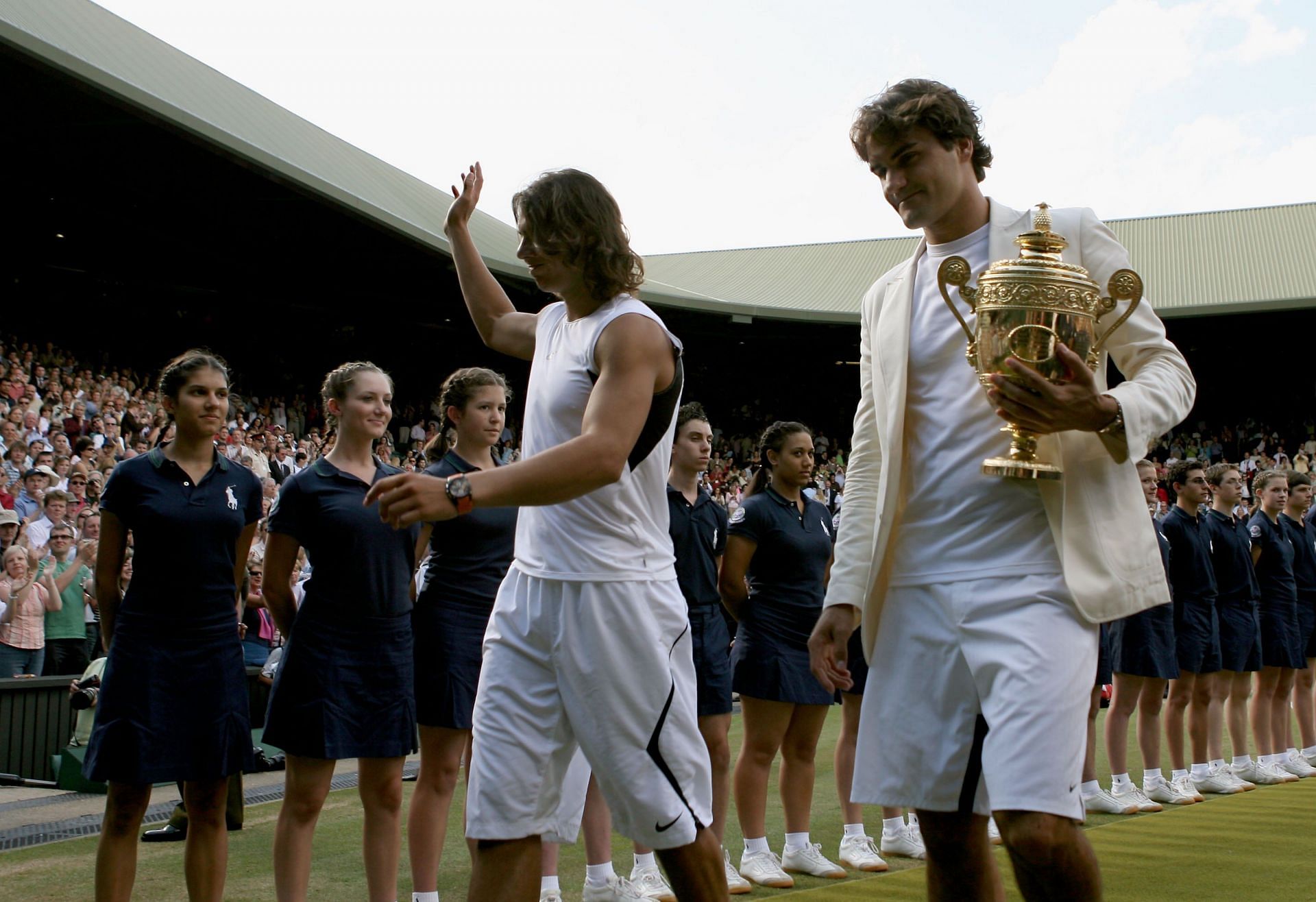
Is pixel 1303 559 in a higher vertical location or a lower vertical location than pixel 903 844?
higher

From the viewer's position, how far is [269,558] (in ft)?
15.1

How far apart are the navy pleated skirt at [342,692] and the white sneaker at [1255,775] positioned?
21.4 feet

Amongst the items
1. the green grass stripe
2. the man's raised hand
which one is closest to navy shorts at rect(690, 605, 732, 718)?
the green grass stripe

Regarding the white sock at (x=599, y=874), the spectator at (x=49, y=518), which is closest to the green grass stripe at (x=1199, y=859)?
the white sock at (x=599, y=874)

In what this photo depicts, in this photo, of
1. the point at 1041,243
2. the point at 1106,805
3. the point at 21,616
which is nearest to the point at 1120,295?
the point at 1041,243

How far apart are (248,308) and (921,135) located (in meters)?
25.2

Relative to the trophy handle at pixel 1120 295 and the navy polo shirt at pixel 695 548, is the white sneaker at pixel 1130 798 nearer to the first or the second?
the navy polo shirt at pixel 695 548

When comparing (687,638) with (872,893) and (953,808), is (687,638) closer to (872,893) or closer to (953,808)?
(953,808)

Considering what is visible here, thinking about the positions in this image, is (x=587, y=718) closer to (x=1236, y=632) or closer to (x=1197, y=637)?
(x=1197, y=637)

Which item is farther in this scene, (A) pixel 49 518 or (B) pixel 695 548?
(A) pixel 49 518

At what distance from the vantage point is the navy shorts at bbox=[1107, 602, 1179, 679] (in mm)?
7707

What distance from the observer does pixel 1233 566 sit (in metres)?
8.84

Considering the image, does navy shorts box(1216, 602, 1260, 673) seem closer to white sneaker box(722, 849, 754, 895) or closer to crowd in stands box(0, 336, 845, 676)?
white sneaker box(722, 849, 754, 895)

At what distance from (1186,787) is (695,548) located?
4.11m
